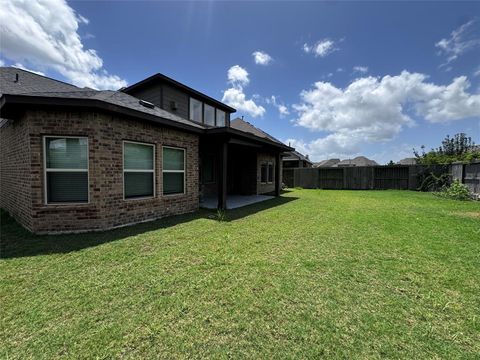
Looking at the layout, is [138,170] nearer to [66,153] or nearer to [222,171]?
[66,153]

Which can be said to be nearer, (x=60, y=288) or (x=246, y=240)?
(x=60, y=288)

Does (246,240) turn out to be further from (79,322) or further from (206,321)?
(79,322)

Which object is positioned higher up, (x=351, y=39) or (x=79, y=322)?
(x=351, y=39)

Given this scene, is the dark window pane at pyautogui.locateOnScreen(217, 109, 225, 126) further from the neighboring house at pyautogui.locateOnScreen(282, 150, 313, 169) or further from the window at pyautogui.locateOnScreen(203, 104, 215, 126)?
the neighboring house at pyautogui.locateOnScreen(282, 150, 313, 169)

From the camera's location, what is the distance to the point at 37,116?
5.05 meters

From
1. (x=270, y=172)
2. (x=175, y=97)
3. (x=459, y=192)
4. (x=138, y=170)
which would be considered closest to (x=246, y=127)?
(x=270, y=172)

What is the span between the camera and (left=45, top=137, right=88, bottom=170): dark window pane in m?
5.26

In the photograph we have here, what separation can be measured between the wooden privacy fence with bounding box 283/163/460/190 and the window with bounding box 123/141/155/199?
1659 cm

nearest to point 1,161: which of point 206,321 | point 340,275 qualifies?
point 206,321

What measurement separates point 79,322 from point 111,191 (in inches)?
159

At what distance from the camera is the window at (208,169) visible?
40.0 ft

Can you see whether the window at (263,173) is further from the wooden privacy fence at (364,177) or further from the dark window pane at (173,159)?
the dark window pane at (173,159)

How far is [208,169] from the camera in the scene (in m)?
12.5

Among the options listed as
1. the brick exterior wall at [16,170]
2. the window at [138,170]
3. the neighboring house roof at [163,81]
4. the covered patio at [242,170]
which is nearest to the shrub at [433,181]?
the covered patio at [242,170]
